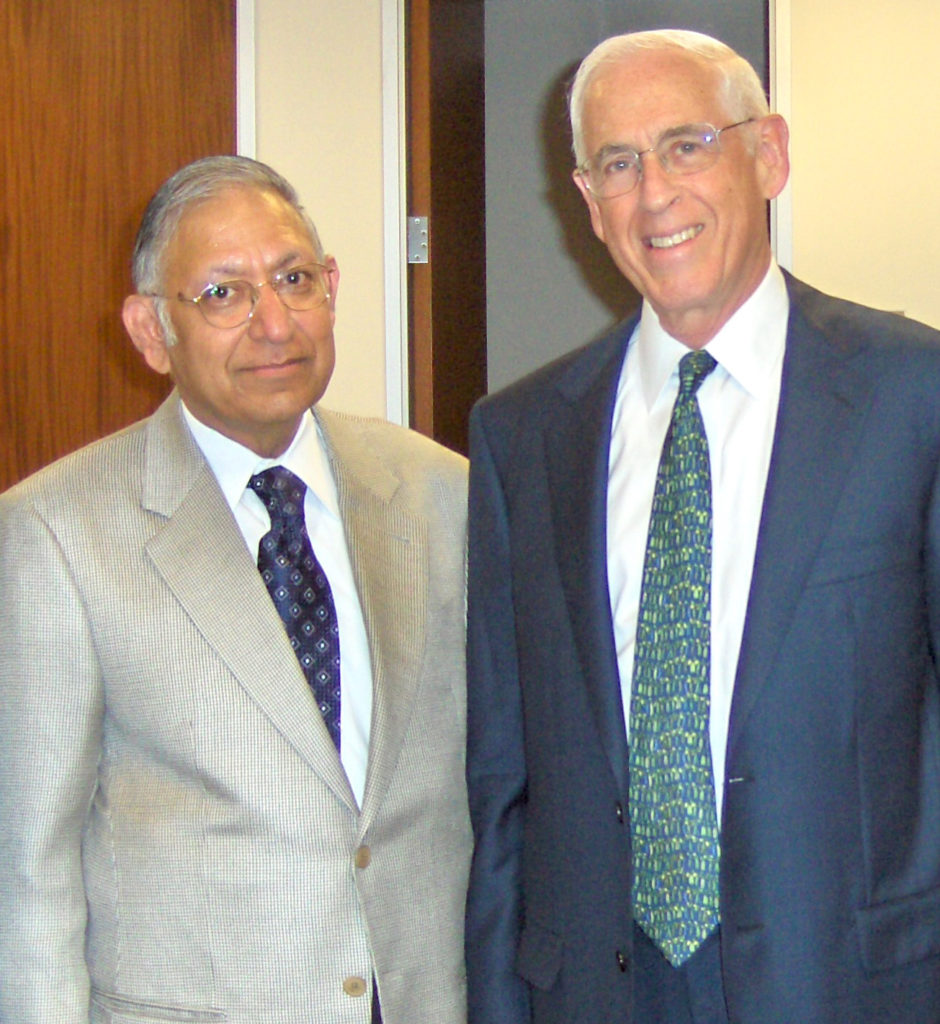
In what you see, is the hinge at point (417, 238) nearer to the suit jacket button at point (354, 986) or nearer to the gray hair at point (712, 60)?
the gray hair at point (712, 60)

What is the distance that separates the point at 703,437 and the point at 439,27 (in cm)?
238

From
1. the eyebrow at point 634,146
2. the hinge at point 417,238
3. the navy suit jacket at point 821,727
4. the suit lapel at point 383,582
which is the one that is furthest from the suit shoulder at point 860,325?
the hinge at point 417,238

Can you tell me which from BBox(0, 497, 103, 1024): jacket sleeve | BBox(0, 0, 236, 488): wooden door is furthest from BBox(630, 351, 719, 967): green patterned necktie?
BBox(0, 0, 236, 488): wooden door

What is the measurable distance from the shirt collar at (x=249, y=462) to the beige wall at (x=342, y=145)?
1714 mm

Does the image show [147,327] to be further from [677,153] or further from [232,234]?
[677,153]

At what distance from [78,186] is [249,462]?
1.47 metres

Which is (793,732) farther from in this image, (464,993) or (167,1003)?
(167,1003)

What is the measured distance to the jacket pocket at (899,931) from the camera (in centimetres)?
151

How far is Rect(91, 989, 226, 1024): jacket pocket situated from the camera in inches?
63.5

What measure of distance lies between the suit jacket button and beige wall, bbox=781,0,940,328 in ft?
7.12

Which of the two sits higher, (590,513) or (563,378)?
(563,378)

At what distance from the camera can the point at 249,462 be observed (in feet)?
5.89

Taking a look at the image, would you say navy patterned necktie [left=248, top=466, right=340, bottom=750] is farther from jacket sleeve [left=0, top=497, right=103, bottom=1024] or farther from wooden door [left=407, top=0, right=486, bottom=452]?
wooden door [left=407, top=0, right=486, bottom=452]

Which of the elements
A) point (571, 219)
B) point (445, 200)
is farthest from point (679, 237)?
point (571, 219)
